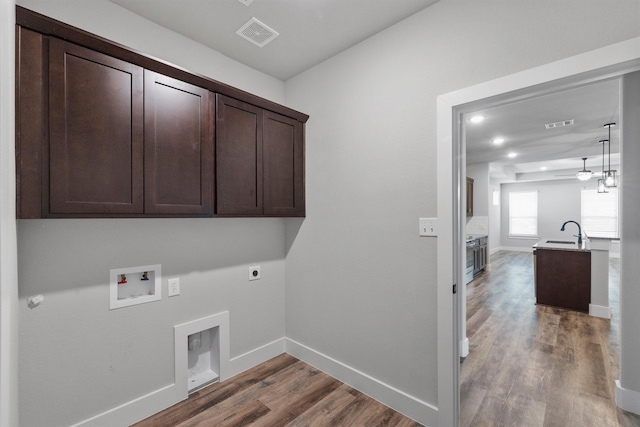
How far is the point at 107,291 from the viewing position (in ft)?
5.85

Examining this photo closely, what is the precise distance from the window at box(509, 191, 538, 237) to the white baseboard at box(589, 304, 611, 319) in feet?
22.2

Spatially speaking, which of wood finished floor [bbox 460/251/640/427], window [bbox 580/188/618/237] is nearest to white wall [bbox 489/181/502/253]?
window [bbox 580/188/618/237]

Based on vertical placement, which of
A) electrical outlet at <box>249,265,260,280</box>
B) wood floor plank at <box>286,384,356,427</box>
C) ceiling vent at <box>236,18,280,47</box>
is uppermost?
ceiling vent at <box>236,18,280,47</box>

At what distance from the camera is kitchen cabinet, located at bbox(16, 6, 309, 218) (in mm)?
1340

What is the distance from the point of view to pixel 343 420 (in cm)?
189

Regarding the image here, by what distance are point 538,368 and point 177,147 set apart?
345 cm

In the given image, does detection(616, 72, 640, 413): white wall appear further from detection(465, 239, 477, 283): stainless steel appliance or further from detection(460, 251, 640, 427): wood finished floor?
detection(465, 239, 477, 283): stainless steel appliance

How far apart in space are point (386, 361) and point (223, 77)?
2553 millimetres

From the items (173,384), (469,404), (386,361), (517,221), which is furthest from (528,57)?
(517,221)

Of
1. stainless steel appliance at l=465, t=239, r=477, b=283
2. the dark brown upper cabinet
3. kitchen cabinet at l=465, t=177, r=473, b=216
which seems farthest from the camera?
kitchen cabinet at l=465, t=177, r=473, b=216

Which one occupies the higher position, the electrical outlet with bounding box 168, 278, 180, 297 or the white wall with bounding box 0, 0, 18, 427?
the white wall with bounding box 0, 0, 18, 427

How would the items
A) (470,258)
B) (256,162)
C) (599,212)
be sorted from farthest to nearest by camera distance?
(599,212) < (470,258) < (256,162)

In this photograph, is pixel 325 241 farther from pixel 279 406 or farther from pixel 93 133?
pixel 93 133

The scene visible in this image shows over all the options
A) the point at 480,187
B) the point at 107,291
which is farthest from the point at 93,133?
the point at 480,187
